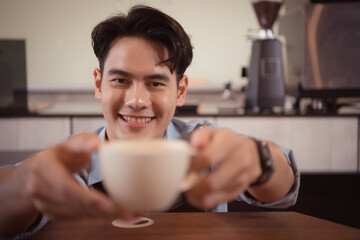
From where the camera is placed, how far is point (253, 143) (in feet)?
2.22

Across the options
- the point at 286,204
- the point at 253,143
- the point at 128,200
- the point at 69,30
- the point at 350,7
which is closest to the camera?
the point at 128,200

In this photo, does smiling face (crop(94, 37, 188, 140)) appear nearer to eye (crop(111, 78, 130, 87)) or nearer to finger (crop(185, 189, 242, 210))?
eye (crop(111, 78, 130, 87))

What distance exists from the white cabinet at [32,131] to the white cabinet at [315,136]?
0.93 meters

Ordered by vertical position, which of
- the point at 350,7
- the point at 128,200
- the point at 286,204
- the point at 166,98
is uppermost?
the point at 350,7

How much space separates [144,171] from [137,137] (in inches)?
24.2

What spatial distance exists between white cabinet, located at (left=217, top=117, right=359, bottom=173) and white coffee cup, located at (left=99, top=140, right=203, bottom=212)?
1.71 metres

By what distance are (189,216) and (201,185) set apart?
34 cm

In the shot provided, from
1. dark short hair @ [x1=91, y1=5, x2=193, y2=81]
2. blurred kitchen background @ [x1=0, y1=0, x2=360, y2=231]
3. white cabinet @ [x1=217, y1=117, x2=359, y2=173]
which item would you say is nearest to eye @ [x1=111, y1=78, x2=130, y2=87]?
dark short hair @ [x1=91, y1=5, x2=193, y2=81]

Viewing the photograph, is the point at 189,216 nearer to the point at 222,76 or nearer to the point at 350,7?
the point at 350,7

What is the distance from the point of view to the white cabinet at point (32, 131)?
7.36ft

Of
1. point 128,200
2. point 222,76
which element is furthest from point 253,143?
point 222,76

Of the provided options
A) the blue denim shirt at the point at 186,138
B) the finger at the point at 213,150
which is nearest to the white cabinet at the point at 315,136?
the blue denim shirt at the point at 186,138

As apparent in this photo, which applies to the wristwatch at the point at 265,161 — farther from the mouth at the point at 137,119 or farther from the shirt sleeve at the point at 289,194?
the mouth at the point at 137,119

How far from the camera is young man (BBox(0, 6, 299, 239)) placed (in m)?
0.54
